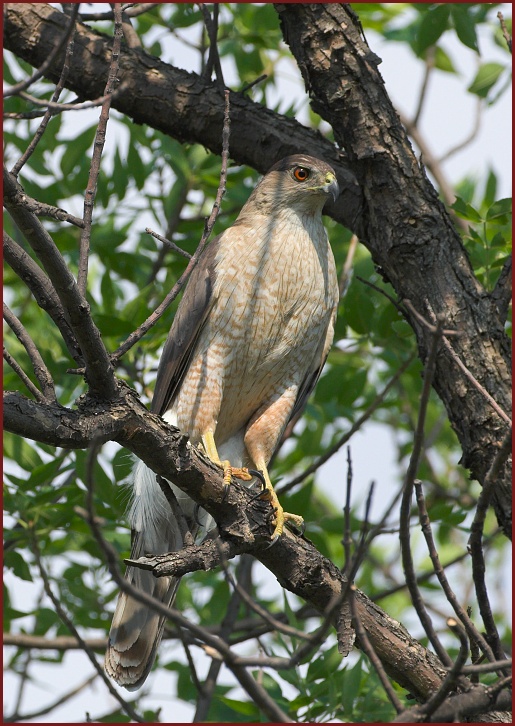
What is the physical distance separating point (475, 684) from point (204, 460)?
114 centimetres

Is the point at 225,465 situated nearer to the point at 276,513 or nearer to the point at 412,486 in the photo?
the point at 276,513

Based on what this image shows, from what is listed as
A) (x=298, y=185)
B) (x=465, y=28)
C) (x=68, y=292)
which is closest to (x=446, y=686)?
(x=68, y=292)

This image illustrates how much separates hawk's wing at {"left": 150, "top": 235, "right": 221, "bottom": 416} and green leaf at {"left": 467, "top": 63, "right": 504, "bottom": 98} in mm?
1726

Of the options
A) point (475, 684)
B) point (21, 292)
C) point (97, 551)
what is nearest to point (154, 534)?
point (97, 551)

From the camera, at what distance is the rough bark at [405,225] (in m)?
3.68

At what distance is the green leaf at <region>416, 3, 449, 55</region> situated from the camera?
169 inches

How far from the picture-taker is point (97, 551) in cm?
464

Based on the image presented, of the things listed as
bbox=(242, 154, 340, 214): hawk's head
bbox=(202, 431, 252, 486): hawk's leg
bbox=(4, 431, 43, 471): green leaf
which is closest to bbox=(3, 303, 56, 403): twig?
bbox=(202, 431, 252, 486): hawk's leg

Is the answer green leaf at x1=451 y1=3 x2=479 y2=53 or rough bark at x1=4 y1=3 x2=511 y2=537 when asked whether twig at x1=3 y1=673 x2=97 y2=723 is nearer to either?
rough bark at x1=4 y1=3 x2=511 y2=537

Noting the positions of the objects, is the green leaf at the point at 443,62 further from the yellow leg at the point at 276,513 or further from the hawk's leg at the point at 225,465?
the hawk's leg at the point at 225,465

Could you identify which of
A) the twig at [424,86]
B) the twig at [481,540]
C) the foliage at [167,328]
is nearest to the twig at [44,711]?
the foliage at [167,328]

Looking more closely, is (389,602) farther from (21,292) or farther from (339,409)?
(21,292)

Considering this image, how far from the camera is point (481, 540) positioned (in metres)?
2.52

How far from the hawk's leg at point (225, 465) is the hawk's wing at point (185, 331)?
0.31m
